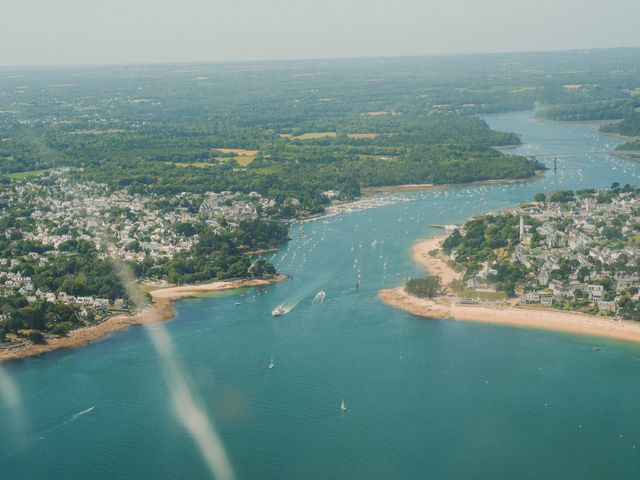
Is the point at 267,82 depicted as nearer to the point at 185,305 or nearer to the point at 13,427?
the point at 185,305

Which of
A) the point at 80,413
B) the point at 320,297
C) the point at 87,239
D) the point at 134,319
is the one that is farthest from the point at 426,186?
the point at 80,413

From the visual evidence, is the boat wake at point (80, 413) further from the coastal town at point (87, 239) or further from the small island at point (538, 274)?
the small island at point (538, 274)

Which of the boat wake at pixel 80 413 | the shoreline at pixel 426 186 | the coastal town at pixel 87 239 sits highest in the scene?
the boat wake at pixel 80 413

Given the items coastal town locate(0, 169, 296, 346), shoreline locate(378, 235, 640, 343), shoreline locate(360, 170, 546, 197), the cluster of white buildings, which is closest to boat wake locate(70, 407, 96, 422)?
coastal town locate(0, 169, 296, 346)

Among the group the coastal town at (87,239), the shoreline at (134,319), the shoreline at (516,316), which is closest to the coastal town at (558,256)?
the shoreline at (516,316)

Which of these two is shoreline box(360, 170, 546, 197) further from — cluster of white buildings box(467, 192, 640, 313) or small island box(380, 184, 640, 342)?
small island box(380, 184, 640, 342)

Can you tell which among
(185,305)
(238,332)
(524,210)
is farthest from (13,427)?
(524,210)
